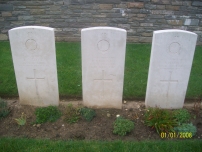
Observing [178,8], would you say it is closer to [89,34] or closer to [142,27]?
[142,27]

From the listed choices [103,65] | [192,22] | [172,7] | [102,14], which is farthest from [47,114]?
[192,22]

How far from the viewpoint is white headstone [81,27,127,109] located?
3.34 m

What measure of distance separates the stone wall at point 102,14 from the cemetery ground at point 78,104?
1.70 meters

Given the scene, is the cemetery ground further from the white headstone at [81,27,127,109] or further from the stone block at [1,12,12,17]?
the stone block at [1,12,12,17]

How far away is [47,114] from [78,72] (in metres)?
1.96

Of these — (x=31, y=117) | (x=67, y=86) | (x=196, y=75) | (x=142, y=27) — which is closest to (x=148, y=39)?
(x=142, y=27)

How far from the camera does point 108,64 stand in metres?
3.55

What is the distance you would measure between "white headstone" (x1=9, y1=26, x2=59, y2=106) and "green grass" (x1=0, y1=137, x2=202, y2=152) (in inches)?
37.6

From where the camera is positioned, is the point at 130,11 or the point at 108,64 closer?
the point at 108,64

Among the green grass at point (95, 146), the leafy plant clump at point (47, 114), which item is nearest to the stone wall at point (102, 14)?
the leafy plant clump at point (47, 114)

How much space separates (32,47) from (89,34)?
3.36 ft

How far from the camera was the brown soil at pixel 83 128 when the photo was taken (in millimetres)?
3258

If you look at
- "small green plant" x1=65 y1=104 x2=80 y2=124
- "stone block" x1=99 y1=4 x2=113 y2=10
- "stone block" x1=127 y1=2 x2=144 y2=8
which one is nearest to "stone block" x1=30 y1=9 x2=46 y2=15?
"stone block" x1=99 y1=4 x2=113 y2=10

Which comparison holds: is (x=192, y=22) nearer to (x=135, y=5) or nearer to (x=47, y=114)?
(x=135, y=5)
